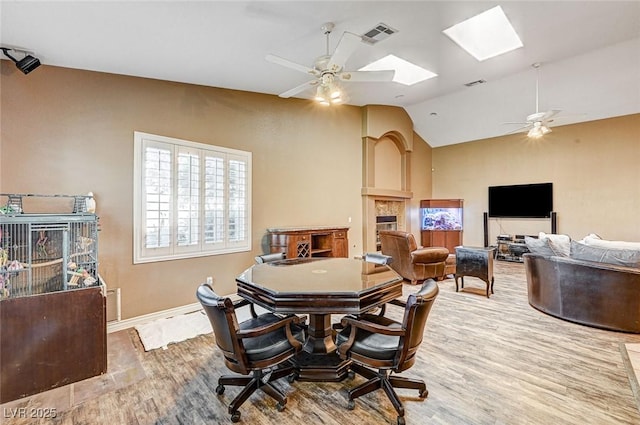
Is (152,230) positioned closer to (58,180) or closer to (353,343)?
(58,180)

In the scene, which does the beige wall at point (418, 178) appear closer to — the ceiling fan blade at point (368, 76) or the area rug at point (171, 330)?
the ceiling fan blade at point (368, 76)

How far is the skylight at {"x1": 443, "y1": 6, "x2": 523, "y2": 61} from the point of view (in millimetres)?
3924

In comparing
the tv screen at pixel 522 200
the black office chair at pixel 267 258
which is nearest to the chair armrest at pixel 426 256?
the black office chair at pixel 267 258

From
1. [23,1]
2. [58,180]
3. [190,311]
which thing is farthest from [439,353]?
[23,1]

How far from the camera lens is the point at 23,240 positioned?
2854mm

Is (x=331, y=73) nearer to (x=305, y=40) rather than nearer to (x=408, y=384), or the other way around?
(x=305, y=40)

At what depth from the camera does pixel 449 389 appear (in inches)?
97.1

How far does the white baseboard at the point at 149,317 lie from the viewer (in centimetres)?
362

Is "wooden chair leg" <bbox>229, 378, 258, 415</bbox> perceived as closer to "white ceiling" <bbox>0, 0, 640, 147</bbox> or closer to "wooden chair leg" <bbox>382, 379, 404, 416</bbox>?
"wooden chair leg" <bbox>382, 379, 404, 416</bbox>

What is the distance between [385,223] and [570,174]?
457 cm

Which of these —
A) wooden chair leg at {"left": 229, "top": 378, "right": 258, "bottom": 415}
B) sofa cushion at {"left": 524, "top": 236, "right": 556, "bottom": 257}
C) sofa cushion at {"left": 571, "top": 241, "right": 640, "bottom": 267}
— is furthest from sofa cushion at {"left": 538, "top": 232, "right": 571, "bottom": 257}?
wooden chair leg at {"left": 229, "top": 378, "right": 258, "bottom": 415}

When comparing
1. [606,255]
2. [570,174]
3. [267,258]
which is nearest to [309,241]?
[267,258]

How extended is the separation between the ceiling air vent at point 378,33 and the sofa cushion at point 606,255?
362 cm

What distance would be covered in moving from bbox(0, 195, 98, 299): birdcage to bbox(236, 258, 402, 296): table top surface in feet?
4.96
